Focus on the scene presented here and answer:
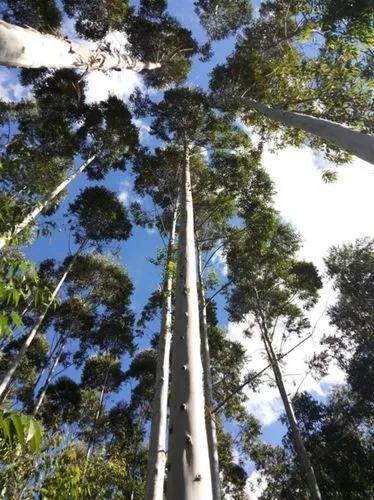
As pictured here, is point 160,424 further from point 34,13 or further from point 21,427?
point 34,13

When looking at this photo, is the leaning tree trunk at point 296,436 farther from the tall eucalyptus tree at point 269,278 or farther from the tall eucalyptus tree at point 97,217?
the tall eucalyptus tree at point 97,217

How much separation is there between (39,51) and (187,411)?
363cm

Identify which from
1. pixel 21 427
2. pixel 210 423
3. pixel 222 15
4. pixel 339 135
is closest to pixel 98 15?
pixel 222 15

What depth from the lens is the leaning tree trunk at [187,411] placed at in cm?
243

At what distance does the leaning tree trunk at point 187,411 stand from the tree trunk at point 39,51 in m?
3.00

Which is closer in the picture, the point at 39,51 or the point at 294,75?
the point at 39,51

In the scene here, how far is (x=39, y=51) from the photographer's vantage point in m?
3.64

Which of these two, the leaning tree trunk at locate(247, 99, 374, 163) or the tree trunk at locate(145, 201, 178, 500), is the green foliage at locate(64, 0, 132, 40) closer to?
the leaning tree trunk at locate(247, 99, 374, 163)

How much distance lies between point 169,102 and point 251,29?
171 inches

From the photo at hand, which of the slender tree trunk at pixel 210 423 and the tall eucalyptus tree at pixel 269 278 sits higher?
the tall eucalyptus tree at pixel 269 278

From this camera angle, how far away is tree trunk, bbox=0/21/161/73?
3.09 m

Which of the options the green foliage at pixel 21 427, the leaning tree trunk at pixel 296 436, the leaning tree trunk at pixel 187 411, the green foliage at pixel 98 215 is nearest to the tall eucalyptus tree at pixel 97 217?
the green foliage at pixel 98 215

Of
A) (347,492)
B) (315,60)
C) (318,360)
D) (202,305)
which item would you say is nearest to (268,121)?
(315,60)

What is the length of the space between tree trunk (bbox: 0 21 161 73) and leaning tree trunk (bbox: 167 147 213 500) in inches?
118
